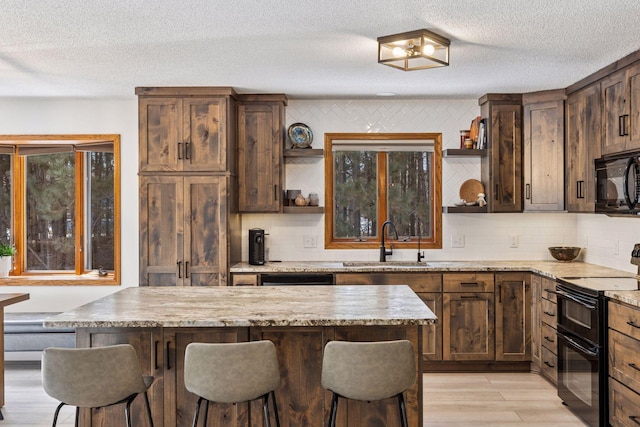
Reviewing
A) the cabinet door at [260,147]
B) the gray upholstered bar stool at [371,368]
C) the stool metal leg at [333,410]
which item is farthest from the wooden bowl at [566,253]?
the stool metal leg at [333,410]

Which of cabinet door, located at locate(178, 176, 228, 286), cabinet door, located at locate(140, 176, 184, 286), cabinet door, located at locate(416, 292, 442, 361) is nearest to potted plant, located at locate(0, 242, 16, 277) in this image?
cabinet door, located at locate(140, 176, 184, 286)

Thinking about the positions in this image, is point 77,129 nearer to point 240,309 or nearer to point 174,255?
point 174,255

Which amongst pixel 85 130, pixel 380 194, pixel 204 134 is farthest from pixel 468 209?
pixel 85 130

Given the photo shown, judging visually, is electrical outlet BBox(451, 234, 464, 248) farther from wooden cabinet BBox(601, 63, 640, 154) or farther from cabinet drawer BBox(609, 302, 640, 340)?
cabinet drawer BBox(609, 302, 640, 340)

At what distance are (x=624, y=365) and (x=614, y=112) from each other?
187 cm

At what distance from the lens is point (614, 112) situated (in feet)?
13.8

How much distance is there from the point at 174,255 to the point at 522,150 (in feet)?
10.6

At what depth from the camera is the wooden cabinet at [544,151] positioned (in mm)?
5016

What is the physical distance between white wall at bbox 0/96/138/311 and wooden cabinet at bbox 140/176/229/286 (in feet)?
1.91

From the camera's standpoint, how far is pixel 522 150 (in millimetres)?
5230

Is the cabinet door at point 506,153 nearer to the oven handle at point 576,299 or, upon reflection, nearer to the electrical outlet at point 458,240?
the electrical outlet at point 458,240

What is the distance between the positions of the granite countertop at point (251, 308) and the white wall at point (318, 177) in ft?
6.21

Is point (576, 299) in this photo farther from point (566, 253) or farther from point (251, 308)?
point (251, 308)

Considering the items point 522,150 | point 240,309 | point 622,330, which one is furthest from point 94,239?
point 622,330
